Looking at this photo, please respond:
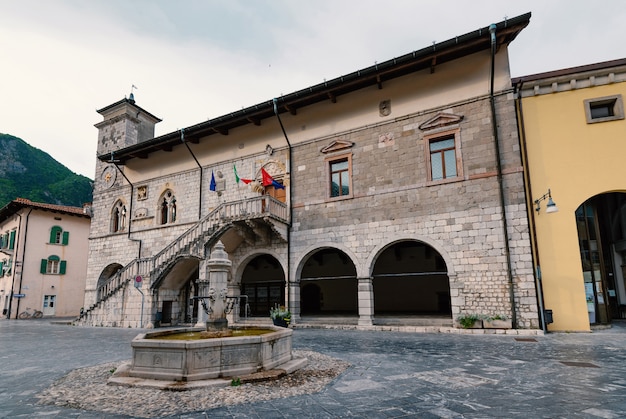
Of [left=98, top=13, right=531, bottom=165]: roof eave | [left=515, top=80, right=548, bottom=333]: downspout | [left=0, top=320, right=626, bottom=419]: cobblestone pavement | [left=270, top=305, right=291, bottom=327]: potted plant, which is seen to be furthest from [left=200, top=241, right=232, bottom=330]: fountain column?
[left=98, top=13, right=531, bottom=165]: roof eave

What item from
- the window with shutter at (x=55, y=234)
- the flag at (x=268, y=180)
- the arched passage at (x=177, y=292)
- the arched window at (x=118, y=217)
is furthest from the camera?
the window with shutter at (x=55, y=234)

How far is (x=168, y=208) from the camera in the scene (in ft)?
66.3

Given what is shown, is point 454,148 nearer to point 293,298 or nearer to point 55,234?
point 293,298

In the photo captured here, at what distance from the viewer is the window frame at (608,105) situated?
1215 cm

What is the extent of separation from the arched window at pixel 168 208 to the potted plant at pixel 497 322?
15.3 m

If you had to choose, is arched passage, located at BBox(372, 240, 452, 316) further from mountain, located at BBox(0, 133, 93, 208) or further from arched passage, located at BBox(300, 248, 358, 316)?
mountain, located at BBox(0, 133, 93, 208)

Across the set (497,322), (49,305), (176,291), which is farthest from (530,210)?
(49,305)

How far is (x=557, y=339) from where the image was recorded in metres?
10.3

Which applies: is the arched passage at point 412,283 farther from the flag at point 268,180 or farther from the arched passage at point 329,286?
Answer: the flag at point 268,180

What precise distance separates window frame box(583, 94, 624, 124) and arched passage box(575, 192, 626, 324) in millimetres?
2704

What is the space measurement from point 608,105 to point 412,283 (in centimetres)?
1144

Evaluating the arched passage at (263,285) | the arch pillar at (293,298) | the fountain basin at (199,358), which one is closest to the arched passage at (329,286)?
the arched passage at (263,285)

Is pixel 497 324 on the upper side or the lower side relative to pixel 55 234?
lower

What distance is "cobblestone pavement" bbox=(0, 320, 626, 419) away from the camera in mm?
4465
